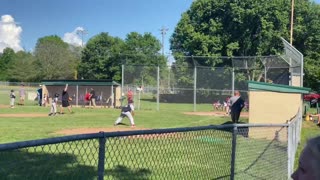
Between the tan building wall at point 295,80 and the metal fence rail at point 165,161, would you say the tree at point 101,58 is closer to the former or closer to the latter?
the tan building wall at point 295,80

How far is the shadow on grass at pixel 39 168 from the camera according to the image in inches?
264

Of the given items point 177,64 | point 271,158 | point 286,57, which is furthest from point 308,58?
point 271,158

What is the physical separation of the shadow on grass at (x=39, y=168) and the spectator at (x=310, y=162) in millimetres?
4735

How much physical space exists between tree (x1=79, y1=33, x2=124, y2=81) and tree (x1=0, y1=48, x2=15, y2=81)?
31.7 metres

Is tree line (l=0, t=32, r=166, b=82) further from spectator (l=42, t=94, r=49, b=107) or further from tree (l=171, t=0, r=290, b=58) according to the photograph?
spectator (l=42, t=94, r=49, b=107)

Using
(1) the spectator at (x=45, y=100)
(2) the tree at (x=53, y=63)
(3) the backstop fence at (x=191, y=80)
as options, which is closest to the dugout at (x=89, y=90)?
(1) the spectator at (x=45, y=100)

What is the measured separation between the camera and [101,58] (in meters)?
88.3

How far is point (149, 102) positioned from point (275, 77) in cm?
1291

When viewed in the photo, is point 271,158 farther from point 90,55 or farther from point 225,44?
point 90,55

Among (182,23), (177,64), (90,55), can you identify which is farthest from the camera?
(90,55)

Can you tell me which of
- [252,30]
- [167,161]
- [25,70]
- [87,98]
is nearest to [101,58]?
[25,70]

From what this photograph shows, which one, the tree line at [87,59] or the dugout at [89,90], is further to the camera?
the tree line at [87,59]

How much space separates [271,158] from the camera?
997 cm

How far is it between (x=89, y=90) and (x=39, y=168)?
34507mm
